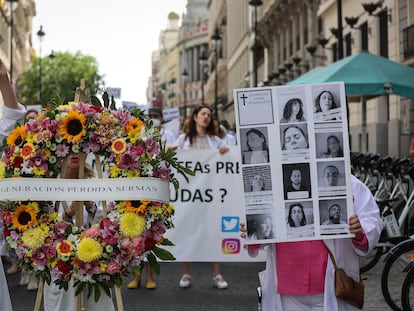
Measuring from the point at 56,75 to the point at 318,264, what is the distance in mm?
83578

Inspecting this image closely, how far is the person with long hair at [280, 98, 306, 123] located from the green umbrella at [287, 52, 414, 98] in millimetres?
8399

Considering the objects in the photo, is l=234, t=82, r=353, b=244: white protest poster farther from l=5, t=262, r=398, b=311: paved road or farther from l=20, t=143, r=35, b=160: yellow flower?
l=5, t=262, r=398, b=311: paved road

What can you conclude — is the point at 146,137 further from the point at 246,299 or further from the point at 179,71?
the point at 179,71

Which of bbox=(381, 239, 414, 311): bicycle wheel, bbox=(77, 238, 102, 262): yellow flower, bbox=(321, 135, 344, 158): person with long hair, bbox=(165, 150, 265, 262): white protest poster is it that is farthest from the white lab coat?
bbox=(165, 150, 265, 262): white protest poster

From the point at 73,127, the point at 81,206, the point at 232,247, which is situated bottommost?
the point at 232,247

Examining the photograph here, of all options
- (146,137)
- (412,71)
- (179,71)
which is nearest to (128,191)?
(146,137)

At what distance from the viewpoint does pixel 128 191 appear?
4.62 metres

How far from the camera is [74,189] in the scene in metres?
4.62

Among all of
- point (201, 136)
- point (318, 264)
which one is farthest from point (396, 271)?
point (201, 136)

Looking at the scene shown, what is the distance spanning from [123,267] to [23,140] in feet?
3.05

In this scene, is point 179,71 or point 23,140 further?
point 179,71

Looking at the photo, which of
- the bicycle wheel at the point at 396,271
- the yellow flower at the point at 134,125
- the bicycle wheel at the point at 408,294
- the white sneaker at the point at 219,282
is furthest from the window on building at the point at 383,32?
the yellow flower at the point at 134,125

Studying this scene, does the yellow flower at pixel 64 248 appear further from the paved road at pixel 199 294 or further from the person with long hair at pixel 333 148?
the paved road at pixel 199 294

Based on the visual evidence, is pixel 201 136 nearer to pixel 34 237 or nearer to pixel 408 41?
pixel 34 237
